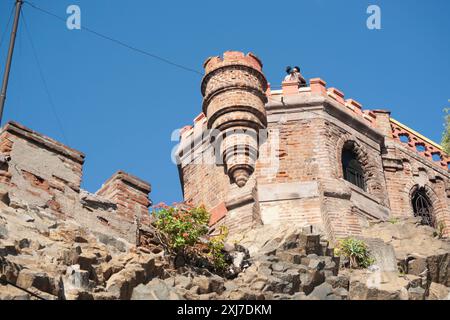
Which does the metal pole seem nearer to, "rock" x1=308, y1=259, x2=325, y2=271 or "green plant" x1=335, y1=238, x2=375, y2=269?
"rock" x1=308, y1=259, x2=325, y2=271

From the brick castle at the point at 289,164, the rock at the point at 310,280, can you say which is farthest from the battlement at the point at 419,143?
the rock at the point at 310,280

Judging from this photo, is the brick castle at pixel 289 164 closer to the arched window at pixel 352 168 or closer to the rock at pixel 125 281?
the arched window at pixel 352 168

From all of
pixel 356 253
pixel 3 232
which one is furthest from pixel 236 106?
pixel 3 232

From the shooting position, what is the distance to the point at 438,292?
18938 mm

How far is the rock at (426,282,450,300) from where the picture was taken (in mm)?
18391

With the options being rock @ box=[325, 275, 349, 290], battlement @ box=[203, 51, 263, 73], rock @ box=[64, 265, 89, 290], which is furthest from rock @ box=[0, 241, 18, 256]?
battlement @ box=[203, 51, 263, 73]

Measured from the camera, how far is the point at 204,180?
25.1 meters

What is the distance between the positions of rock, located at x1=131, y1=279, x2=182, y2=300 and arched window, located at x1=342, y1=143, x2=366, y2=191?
11340 millimetres

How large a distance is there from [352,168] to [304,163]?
220cm

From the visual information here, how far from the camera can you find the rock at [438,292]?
18391 millimetres

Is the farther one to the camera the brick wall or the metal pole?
the metal pole

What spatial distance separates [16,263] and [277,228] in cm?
887

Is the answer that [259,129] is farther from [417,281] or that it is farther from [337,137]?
[417,281]

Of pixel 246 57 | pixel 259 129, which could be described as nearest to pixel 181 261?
pixel 259 129
